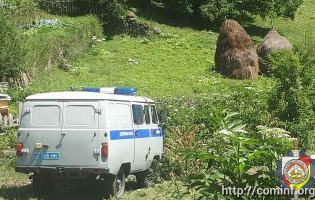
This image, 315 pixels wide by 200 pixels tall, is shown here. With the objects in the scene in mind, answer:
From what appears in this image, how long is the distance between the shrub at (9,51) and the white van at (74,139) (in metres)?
9.44

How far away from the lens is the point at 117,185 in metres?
11.4

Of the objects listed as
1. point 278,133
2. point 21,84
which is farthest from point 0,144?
point 278,133

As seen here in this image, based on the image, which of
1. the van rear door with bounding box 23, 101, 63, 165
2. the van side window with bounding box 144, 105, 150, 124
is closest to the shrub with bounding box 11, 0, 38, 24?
the van side window with bounding box 144, 105, 150, 124

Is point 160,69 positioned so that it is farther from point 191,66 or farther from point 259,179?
point 259,179

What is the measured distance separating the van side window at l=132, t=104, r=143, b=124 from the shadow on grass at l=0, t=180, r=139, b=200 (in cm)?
167

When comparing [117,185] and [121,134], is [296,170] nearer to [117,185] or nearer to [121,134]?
[121,134]

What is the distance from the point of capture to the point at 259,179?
638 cm

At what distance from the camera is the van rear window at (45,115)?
10945 mm

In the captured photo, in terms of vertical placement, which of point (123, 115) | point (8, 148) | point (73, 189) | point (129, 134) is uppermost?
point (123, 115)

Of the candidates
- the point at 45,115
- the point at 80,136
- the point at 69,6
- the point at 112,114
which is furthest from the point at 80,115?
the point at 69,6

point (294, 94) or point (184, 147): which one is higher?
point (294, 94)

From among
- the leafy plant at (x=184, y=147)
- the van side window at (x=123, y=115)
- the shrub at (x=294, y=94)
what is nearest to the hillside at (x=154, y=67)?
the shrub at (x=294, y=94)

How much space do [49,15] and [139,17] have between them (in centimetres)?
584

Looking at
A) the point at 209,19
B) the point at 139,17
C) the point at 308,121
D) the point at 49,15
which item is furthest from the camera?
the point at 209,19
